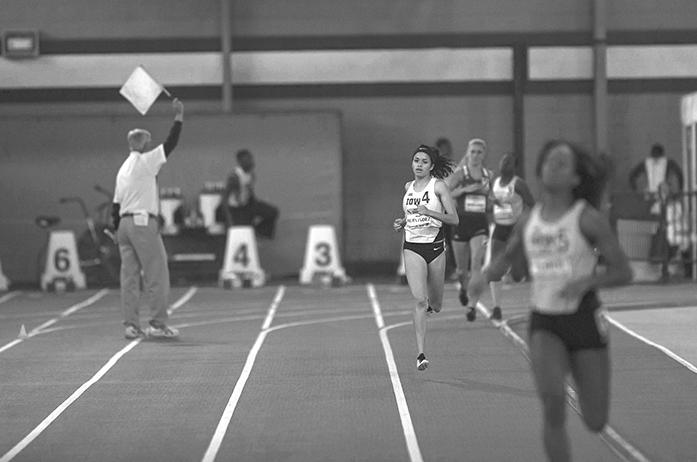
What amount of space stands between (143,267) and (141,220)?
53 centimetres

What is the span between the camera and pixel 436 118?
27.3m

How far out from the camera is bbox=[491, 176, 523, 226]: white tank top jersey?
17391 mm

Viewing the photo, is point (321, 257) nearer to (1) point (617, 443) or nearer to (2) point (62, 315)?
(2) point (62, 315)

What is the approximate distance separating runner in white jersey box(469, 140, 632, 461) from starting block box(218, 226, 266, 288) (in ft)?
55.7

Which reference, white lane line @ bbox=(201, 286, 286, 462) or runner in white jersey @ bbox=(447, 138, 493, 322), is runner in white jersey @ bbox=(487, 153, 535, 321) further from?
white lane line @ bbox=(201, 286, 286, 462)

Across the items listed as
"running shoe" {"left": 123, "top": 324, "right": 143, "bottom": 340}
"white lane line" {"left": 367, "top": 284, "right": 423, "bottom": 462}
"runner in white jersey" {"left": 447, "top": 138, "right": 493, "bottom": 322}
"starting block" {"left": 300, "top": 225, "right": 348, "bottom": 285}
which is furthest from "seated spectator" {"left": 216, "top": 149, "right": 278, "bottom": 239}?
"running shoe" {"left": 123, "top": 324, "right": 143, "bottom": 340}

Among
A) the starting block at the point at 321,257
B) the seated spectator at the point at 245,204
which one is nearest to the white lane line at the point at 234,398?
the starting block at the point at 321,257

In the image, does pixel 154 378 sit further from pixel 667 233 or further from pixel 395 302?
pixel 667 233

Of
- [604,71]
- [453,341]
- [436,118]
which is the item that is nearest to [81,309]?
[453,341]

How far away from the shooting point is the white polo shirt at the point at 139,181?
16.2m

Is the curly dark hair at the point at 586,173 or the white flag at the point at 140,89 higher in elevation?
the white flag at the point at 140,89

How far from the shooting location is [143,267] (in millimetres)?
16391

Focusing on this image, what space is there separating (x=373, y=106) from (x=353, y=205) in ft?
6.06

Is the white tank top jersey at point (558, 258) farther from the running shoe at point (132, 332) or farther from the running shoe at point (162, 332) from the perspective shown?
the running shoe at point (132, 332)
